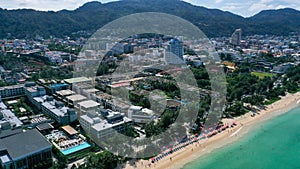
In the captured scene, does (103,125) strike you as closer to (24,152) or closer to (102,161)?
(102,161)

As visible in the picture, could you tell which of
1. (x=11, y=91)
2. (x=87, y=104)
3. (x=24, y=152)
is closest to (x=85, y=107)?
(x=87, y=104)

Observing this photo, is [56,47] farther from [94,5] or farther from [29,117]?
[94,5]

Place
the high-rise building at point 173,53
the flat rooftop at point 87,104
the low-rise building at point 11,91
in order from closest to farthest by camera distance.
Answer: the flat rooftop at point 87,104
the low-rise building at point 11,91
the high-rise building at point 173,53

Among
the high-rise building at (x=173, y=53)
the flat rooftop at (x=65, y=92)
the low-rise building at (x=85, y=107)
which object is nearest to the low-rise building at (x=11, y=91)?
A: the flat rooftop at (x=65, y=92)

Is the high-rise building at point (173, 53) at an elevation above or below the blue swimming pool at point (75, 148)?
above

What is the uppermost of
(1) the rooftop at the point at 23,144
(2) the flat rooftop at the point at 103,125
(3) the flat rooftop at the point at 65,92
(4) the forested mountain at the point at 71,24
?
(4) the forested mountain at the point at 71,24

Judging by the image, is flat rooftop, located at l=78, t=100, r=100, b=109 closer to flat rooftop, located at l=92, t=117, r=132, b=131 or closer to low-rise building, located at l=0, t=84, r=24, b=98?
flat rooftop, located at l=92, t=117, r=132, b=131

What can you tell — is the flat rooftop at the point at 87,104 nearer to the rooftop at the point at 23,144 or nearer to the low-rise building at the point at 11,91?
the rooftop at the point at 23,144
